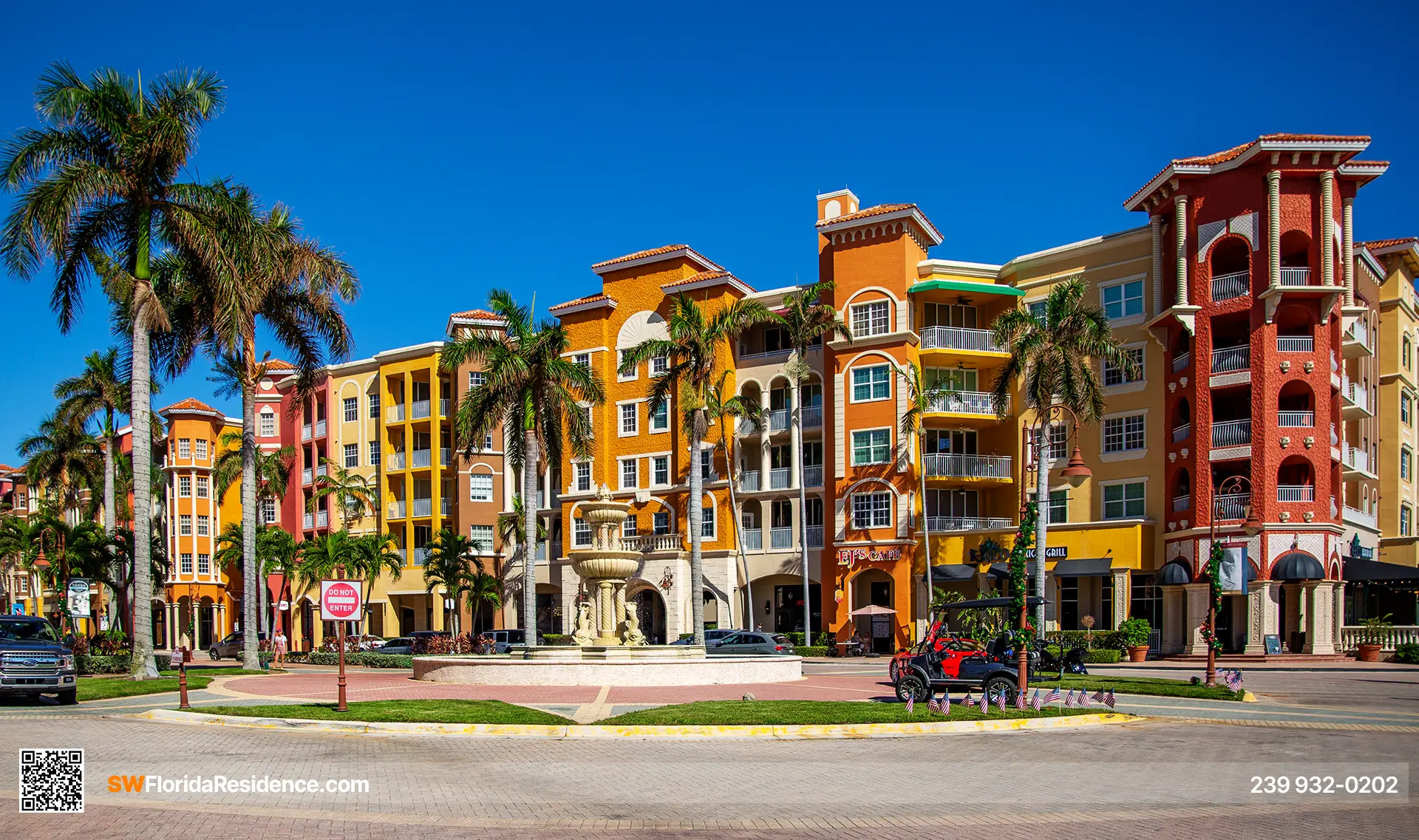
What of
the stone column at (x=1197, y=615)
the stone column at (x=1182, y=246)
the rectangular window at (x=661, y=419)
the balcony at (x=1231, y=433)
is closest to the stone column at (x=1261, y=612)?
the stone column at (x=1197, y=615)

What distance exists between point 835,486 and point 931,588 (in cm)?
658

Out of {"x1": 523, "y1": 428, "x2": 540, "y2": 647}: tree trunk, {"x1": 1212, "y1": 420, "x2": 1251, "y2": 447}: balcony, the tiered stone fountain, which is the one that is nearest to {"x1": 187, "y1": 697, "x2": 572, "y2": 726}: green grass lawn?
the tiered stone fountain

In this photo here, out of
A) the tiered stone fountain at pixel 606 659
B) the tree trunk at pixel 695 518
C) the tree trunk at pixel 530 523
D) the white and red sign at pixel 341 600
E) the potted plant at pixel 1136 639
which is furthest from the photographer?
the potted plant at pixel 1136 639

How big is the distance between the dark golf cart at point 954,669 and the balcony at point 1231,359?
85.5 ft

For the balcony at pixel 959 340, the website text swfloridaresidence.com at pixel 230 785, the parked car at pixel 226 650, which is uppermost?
the balcony at pixel 959 340

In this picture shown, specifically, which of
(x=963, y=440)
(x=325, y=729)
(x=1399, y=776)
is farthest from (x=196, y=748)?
(x=963, y=440)

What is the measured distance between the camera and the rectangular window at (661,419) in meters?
55.8

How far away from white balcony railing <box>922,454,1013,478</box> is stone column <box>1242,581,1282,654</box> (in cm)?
1135

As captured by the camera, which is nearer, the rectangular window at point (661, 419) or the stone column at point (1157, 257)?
A: the stone column at point (1157, 257)

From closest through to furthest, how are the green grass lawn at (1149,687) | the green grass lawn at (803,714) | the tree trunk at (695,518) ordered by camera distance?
the green grass lawn at (803,714)
the green grass lawn at (1149,687)
the tree trunk at (695,518)

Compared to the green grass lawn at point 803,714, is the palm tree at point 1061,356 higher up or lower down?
higher up

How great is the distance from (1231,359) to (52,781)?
43508 millimetres

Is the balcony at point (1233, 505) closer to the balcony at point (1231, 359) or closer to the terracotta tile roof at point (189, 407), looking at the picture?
the balcony at point (1231, 359)

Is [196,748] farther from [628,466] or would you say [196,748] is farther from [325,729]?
[628,466]
